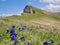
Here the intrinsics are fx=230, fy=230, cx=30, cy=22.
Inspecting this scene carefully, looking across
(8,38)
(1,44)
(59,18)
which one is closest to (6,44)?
(1,44)

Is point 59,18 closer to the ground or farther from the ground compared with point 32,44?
closer to the ground

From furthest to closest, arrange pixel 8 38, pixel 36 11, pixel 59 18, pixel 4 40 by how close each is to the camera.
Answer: pixel 36 11
pixel 59 18
pixel 8 38
pixel 4 40

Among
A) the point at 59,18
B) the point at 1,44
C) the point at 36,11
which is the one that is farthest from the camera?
the point at 36,11

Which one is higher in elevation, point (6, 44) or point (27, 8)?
point (6, 44)

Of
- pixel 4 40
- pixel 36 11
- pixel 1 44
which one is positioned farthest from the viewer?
pixel 36 11

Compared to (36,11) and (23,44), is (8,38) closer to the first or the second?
(23,44)

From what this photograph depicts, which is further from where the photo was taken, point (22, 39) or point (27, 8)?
point (27, 8)

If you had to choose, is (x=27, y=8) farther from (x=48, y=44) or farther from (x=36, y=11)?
(x=48, y=44)

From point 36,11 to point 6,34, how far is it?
4708cm

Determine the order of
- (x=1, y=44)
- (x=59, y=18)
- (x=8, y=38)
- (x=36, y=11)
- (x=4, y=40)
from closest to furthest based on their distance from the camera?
(x=1, y=44) < (x=4, y=40) < (x=8, y=38) < (x=59, y=18) < (x=36, y=11)

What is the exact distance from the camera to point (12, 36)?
6.90 m

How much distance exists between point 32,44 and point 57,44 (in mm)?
972

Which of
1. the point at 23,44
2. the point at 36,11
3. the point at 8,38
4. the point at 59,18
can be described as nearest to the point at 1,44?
the point at 23,44

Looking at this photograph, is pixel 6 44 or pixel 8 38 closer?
pixel 6 44
